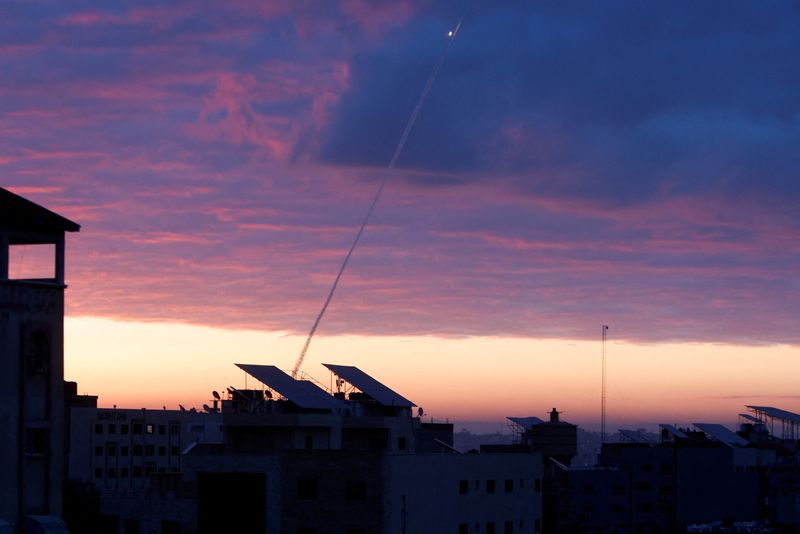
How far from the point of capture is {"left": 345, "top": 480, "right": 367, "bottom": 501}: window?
9506 cm

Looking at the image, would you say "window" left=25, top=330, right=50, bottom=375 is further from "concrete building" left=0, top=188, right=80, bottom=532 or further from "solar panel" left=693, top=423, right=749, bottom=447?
"solar panel" left=693, top=423, right=749, bottom=447

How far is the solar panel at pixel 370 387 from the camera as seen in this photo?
116 m

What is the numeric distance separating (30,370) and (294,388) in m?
57.7

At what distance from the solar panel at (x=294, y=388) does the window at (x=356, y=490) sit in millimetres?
11690

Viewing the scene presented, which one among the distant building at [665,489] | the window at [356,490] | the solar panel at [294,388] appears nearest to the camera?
the window at [356,490]

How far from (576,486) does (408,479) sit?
287ft

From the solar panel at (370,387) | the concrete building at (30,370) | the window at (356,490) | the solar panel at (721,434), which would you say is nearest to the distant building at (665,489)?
the solar panel at (721,434)

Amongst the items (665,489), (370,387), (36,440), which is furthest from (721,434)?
(36,440)

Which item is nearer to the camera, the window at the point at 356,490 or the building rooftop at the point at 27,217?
the building rooftop at the point at 27,217

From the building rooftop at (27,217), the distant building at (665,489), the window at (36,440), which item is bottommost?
the distant building at (665,489)

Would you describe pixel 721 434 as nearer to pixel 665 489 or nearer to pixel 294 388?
pixel 665 489

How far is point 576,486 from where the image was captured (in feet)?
591

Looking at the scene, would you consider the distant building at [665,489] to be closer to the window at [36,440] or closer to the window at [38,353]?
the window at [36,440]

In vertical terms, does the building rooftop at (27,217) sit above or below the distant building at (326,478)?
above
